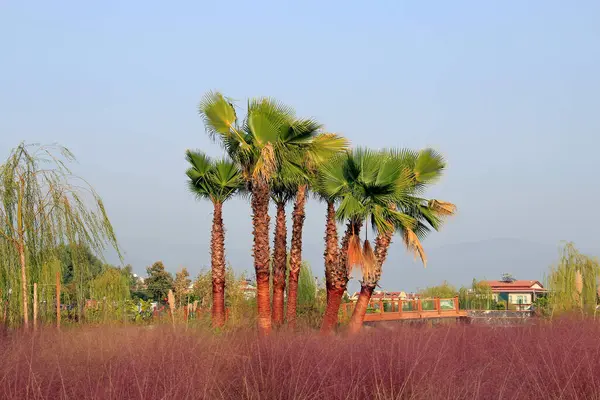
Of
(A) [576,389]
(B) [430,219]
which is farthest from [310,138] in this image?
(A) [576,389]

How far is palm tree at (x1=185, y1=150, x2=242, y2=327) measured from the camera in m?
26.9

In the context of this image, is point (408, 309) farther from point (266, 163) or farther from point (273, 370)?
point (273, 370)

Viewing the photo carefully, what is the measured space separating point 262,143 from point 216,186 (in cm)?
371

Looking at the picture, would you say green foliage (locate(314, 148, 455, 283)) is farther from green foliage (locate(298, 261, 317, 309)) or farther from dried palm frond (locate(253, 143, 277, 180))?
green foliage (locate(298, 261, 317, 309))

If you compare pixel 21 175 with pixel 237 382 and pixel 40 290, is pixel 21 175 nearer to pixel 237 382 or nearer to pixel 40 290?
pixel 40 290

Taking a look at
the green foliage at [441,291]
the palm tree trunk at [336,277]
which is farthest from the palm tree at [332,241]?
the green foliage at [441,291]

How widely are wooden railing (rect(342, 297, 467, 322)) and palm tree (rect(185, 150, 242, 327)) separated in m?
8.27

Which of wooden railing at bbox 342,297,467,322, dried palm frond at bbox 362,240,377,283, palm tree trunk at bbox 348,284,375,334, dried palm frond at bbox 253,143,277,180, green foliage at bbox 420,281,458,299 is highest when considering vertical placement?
dried palm frond at bbox 253,143,277,180

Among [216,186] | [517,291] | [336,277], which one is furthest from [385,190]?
[517,291]

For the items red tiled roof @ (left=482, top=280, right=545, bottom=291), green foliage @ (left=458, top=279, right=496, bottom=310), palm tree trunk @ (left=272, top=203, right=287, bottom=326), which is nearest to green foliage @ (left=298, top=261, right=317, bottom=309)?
palm tree trunk @ (left=272, top=203, right=287, bottom=326)

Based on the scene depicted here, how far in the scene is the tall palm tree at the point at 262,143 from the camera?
79.5 feet

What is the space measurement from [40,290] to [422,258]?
11993 mm

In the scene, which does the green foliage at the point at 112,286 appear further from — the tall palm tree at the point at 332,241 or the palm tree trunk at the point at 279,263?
the tall palm tree at the point at 332,241

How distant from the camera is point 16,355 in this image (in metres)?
9.89
